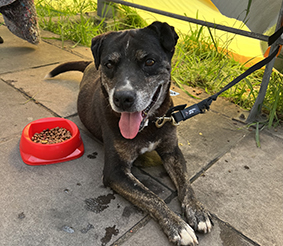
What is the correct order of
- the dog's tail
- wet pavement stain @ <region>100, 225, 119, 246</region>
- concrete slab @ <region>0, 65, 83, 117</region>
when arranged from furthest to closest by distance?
the dog's tail → concrete slab @ <region>0, 65, 83, 117</region> → wet pavement stain @ <region>100, 225, 119, 246</region>

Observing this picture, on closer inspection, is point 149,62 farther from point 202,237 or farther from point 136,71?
point 202,237

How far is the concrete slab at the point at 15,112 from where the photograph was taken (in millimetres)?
2809

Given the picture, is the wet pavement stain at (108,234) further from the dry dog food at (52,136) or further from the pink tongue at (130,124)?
the dry dog food at (52,136)

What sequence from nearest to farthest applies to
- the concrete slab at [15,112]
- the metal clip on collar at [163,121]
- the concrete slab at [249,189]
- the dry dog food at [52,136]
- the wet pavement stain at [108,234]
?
1. the wet pavement stain at [108,234]
2. the concrete slab at [249,189]
3. the metal clip on collar at [163,121]
4. the dry dog food at [52,136]
5. the concrete slab at [15,112]

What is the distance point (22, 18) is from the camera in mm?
4270

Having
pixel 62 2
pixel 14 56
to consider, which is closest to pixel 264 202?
pixel 14 56

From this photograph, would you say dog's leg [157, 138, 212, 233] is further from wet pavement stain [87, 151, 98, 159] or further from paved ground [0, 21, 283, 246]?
wet pavement stain [87, 151, 98, 159]

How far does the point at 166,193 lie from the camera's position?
223 cm

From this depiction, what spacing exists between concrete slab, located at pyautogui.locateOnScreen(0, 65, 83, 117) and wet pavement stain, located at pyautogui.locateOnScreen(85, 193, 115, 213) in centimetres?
140

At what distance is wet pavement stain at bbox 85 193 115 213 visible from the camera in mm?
1999

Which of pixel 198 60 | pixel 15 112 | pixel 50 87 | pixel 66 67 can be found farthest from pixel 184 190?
pixel 198 60

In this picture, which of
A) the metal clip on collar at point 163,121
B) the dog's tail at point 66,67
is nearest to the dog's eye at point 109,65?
the metal clip on collar at point 163,121

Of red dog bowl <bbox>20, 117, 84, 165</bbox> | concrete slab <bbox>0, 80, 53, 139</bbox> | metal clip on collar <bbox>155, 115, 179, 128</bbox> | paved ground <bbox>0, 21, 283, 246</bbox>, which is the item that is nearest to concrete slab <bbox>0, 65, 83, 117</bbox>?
paved ground <bbox>0, 21, 283, 246</bbox>

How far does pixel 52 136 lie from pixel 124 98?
38.4 inches
